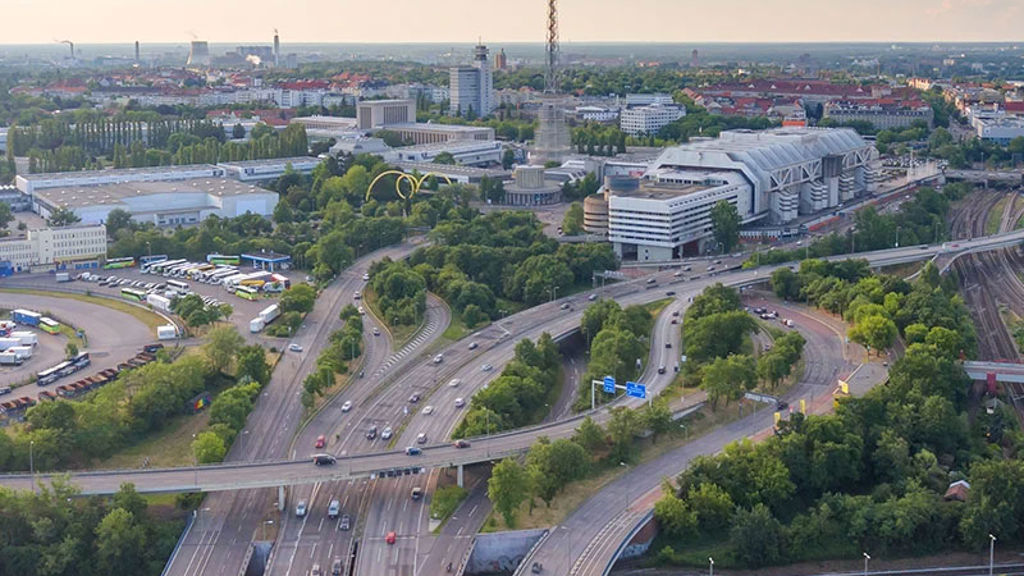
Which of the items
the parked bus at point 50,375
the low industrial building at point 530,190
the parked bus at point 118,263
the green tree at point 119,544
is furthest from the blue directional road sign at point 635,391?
the low industrial building at point 530,190

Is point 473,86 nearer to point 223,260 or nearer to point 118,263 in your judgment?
point 223,260

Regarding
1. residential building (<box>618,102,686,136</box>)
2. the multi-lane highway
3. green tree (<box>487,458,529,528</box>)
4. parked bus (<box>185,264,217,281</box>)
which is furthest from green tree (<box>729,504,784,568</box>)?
residential building (<box>618,102,686,136</box>)

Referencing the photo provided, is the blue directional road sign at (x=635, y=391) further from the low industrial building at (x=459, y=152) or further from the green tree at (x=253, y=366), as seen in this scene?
the low industrial building at (x=459, y=152)

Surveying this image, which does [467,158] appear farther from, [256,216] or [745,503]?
[745,503]

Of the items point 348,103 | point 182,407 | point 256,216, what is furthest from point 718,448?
point 348,103

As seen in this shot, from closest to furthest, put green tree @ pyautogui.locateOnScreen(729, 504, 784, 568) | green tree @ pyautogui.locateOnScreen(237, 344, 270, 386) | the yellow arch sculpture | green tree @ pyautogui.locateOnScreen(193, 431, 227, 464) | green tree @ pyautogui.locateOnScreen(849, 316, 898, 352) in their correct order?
1. green tree @ pyautogui.locateOnScreen(729, 504, 784, 568)
2. green tree @ pyautogui.locateOnScreen(193, 431, 227, 464)
3. green tree @ pyautogui.locateOnScreen(237, 344, 270, 386)
4. green tree @ pyautogui.locateOnScreen(849, 316, 898, 352)
5. the yellow arch sculpture

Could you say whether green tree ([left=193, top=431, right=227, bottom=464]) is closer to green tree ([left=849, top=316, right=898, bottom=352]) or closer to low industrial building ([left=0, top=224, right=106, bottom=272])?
→ green tree ([left=849, top=316, right=898, bottom=352])
